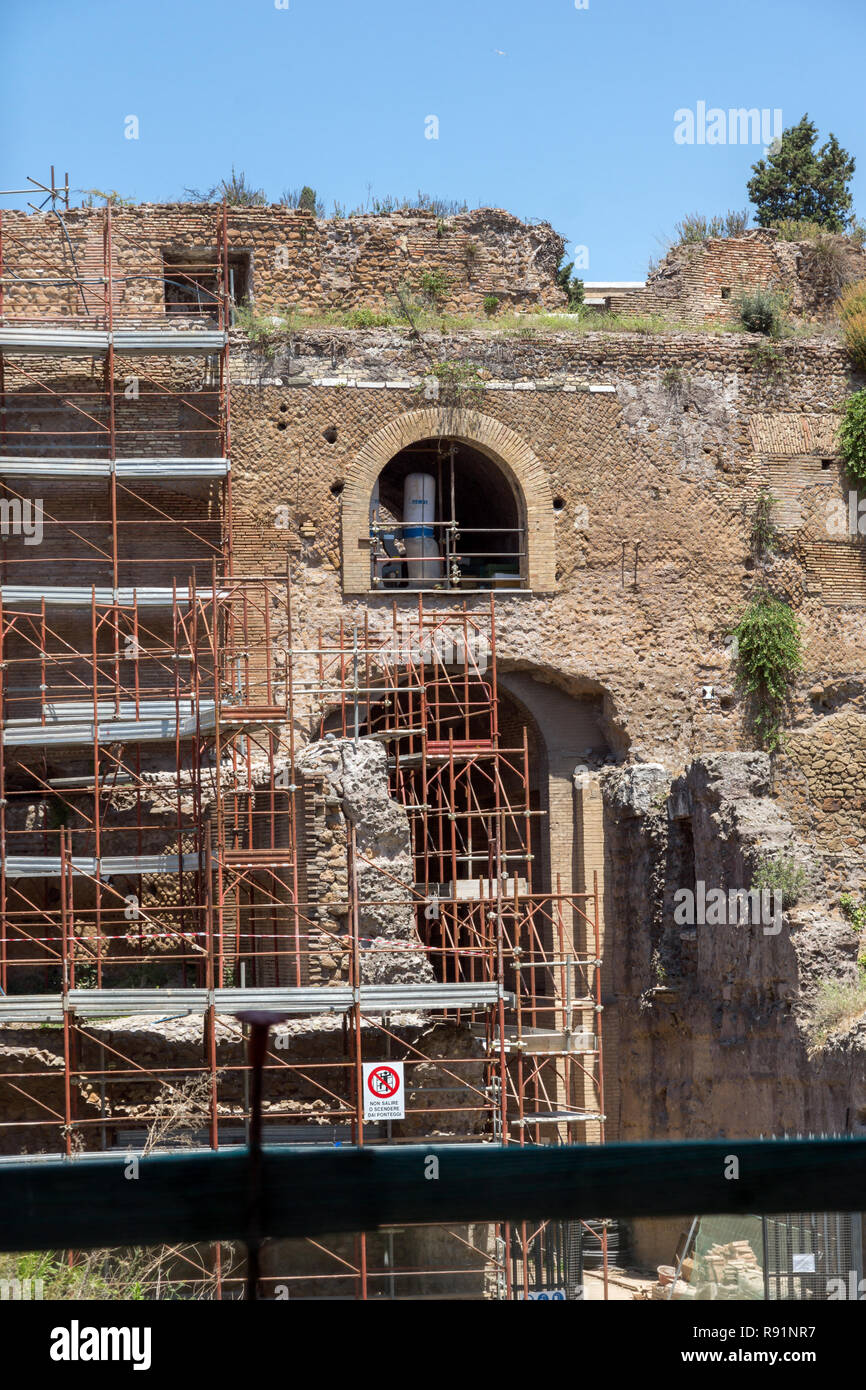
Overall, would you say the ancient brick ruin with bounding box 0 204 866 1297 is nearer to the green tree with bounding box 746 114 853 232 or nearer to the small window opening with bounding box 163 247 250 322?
the small window opening with bounding box 163 247 250 322

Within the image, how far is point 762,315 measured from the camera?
17.3 metres

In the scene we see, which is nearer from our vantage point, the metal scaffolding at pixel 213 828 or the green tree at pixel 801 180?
the metal scaffolding at pixel 213 828

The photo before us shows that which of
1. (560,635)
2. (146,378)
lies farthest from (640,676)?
(146,378)

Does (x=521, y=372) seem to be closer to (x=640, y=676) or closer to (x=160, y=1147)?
(x=640, y=676)

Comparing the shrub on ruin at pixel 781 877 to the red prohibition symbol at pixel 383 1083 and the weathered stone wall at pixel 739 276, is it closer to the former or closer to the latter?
the red prohibition symbol at pixel 383 1083

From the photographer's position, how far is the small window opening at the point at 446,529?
16125 mm

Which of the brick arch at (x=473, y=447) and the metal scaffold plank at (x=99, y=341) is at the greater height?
the metal scaffold plank at (x=99, y=341)

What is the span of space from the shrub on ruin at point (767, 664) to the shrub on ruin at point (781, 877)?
3.51m

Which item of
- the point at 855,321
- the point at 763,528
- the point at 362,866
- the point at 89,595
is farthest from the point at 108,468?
the point at 855,321

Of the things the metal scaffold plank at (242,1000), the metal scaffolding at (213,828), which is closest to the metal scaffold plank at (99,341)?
the metal scaffolding at (213,828)

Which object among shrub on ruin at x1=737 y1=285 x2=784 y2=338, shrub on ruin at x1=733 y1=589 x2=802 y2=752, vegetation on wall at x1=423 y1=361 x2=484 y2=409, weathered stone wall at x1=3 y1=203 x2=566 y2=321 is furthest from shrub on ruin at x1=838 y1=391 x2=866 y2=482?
vegetation on wall at x1=423 y1=361 x2=484 y2=409

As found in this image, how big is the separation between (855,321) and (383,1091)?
9633mm

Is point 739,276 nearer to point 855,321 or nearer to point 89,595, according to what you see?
point 855,321

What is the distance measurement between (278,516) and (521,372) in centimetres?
289
